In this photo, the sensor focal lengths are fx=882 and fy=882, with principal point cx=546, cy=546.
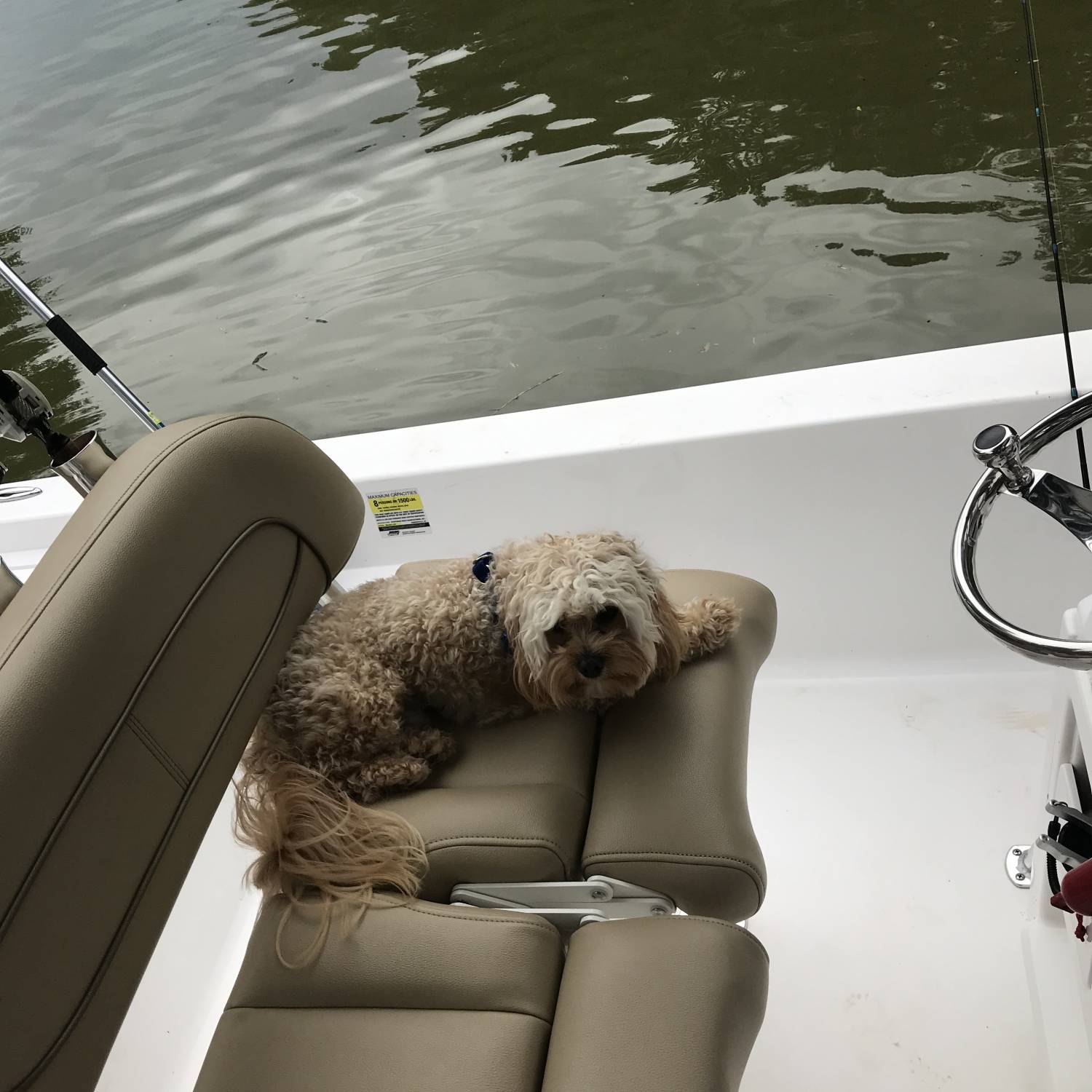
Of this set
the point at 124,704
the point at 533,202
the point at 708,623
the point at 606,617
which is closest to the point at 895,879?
the point at 708,623

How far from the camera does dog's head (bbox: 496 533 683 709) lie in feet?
4.15

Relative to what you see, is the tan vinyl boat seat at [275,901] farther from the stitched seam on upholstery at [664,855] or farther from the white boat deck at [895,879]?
the white boat deck at [895,879]

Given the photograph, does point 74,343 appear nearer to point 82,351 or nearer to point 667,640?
point 82,351

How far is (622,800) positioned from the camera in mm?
1145

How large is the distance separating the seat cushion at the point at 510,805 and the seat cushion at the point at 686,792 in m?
0.03

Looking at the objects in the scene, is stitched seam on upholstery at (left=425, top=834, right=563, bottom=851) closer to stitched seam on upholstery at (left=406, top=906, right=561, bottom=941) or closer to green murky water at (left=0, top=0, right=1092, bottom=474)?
stitched seam on upholstery at (left=406, top=906, right=561, bottom=941)

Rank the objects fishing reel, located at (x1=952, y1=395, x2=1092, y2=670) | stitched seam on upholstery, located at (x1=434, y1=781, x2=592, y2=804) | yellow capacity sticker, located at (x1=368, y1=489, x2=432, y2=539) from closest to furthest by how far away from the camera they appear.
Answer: fishing reel, located at (x1=952, y1=395, x2=1092, y2=670), stitched seam on upholstery, located at (x1=434, y1=781, x2=592, y2=804), yellow capacity sticker, located at (x1=368, y1=489, x2=432, y2=539)

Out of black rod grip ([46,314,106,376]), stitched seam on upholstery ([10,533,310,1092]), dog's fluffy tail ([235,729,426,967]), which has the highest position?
black rod grip ([46,314,106,376])

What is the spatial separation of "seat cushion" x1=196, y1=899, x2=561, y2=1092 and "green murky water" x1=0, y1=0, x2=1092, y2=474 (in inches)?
76.1

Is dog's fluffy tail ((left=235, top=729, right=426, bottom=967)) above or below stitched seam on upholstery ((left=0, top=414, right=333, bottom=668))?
below

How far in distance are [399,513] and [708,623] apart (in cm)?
78

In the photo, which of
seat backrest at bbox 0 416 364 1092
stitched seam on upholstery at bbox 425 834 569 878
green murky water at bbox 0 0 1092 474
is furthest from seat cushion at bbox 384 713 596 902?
green murky water at bbox 0 0 1092 474

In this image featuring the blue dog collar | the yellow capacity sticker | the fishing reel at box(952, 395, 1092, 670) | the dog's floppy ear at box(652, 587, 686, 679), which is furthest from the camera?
the yellow capacity sticker

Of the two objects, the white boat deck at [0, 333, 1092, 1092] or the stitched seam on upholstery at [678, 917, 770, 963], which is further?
the white boat deck at [0, 333, 1092, 1092]
